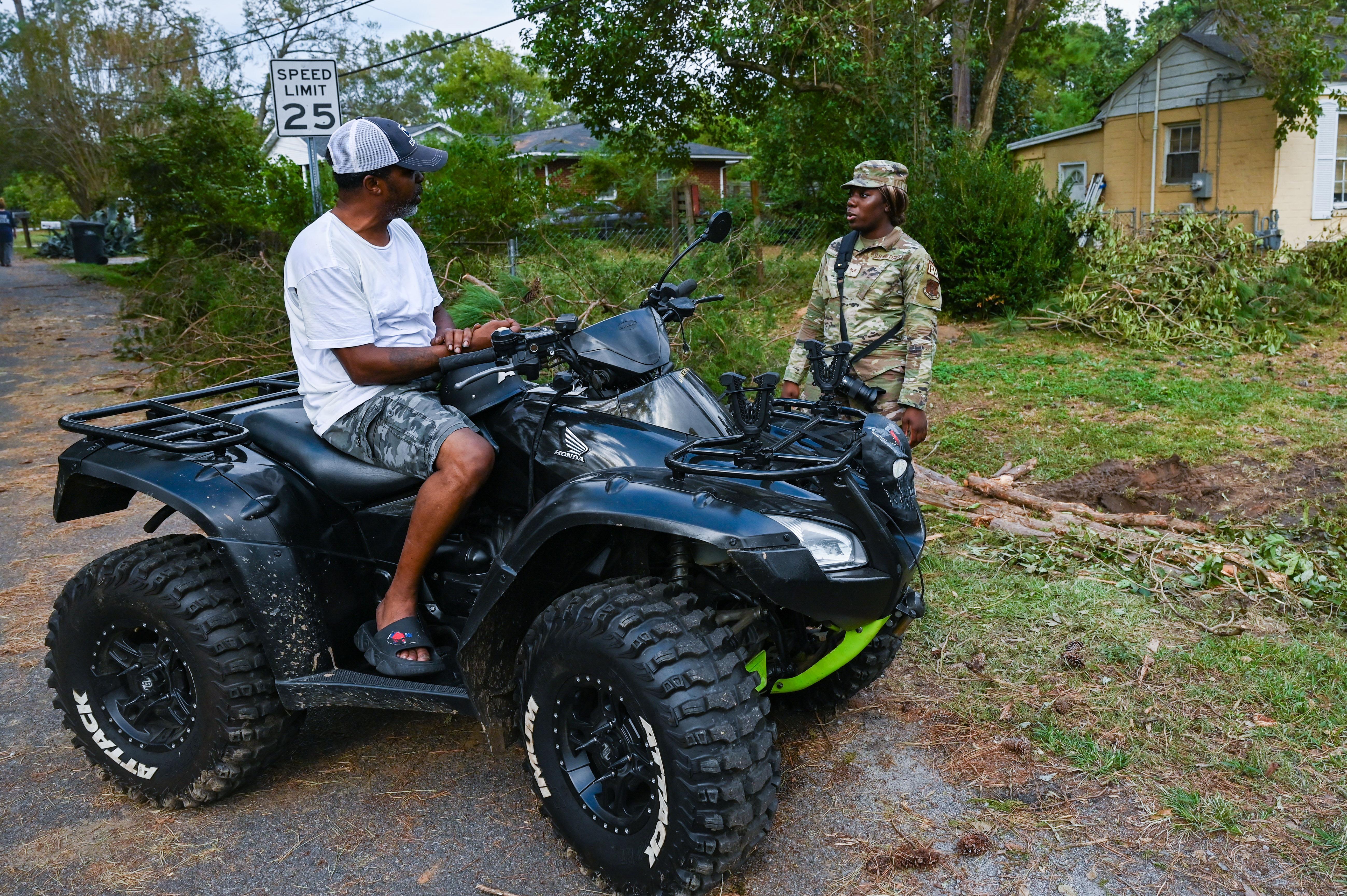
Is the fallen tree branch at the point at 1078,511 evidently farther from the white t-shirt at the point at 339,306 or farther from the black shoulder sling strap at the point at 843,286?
the white t-shirt at the point at 339,306

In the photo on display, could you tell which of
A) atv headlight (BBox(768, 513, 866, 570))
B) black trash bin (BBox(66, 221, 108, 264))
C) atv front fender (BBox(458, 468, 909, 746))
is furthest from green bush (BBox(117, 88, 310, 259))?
black trash bin (BBox(66, 221, 108, 264))

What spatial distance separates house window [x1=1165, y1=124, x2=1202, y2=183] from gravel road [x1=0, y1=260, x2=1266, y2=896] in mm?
18434

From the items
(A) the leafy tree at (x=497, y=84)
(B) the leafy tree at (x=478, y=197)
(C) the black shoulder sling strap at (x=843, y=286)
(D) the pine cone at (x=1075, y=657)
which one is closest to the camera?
(D) the pine cone at (x=1075, y=657)

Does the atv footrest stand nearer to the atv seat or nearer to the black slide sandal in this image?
the black slide sandal

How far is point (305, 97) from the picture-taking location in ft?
30.6

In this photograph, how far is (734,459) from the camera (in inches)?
119

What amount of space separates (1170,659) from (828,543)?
88.8 inches

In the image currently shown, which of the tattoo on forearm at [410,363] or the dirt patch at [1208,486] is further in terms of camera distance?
the dirt patch at [1208,486]

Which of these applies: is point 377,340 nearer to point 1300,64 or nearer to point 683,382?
point 683,382

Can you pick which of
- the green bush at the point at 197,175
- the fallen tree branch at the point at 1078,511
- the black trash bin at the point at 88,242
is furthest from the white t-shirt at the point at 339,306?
the black trash bin at the point at 88,242

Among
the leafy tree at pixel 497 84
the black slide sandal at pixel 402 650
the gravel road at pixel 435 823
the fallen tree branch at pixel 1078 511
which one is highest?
the leafy tree at pixel 497 84

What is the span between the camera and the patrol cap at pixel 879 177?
16.8 feet

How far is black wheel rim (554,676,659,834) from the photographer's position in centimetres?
295

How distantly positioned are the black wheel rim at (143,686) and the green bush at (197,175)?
10.2 metres
